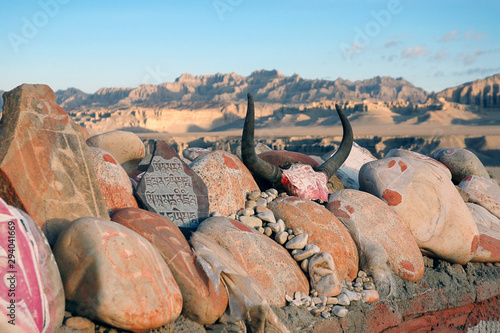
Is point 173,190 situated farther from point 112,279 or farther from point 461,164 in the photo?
point 461,164

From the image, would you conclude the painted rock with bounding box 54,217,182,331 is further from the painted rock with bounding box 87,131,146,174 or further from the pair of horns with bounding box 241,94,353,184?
the painted rock with bounding box 87,131,146,174

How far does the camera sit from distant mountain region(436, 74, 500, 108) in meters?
57.6

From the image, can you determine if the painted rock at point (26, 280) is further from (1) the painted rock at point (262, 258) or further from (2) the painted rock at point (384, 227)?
(2) the painted rock at point (384, 227)

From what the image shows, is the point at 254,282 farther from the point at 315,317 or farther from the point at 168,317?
the point at 168,317

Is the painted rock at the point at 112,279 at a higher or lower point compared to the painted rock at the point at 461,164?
higher

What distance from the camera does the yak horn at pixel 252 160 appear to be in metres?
4.64

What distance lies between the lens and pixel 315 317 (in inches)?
136

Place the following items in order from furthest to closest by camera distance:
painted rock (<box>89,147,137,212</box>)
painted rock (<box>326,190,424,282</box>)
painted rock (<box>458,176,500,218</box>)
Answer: painted rock (<box>458,176,500,218</box>)
painted rock (<box>326,190,424,282</box>)
painted rock (<box>89,147,137,212</box>)

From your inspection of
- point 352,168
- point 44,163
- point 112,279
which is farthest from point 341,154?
point 112,279

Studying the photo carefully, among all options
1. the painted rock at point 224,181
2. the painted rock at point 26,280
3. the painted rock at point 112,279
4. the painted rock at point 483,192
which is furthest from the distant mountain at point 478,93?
the painted rock at point 26,280

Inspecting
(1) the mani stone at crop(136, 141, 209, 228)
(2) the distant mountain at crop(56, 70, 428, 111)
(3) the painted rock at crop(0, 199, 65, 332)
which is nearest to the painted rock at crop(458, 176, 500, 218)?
(1) the mani stone at crop(136, 141, 209, 228)

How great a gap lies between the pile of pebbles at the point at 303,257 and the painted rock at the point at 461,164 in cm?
355

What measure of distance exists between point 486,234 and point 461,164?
1.78m

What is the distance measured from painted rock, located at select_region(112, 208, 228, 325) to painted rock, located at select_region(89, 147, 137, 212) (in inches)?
24.4
